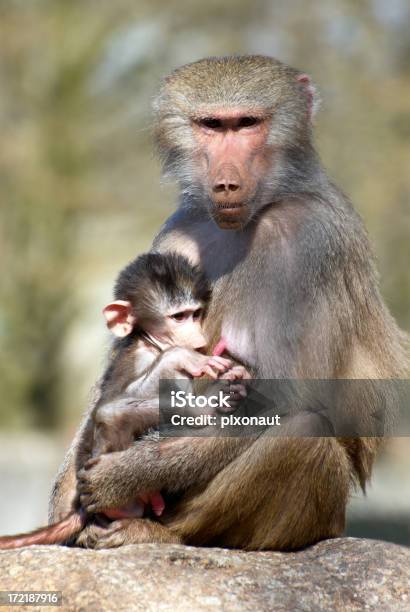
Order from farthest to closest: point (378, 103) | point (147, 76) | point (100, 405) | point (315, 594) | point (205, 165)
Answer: point (147, 76)
point (378, 103)
point (205, 165)
point (100, 405)
point (315, 594)

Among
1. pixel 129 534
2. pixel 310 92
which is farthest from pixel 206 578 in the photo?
pixel 310 92

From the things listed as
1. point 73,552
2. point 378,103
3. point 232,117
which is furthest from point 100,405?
point 378,103

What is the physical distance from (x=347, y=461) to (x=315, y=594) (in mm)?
604

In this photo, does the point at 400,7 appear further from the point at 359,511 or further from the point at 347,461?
the point at 347,461

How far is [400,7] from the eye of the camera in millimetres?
14586

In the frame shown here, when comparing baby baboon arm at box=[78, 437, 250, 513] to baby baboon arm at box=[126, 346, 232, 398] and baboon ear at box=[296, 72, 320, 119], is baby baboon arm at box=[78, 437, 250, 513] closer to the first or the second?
baby baboon arm at box=[126, 346, 232, 398]

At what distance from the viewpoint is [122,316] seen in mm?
4785

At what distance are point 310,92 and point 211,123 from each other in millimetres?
513

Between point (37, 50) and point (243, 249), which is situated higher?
point (37, 50)

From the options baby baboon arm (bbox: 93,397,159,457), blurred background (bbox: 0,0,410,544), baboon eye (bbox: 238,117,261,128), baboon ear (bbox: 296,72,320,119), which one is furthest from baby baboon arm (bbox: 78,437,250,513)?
blurred background (bbox: 0,0,410,544)

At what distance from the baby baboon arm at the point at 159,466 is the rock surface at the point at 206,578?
0.24 m

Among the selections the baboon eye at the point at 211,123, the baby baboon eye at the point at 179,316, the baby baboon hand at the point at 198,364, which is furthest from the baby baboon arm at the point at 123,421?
the baboon eye at the point at 211,123

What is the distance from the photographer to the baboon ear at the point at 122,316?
4769mm

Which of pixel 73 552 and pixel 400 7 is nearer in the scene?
pixel 73 552
